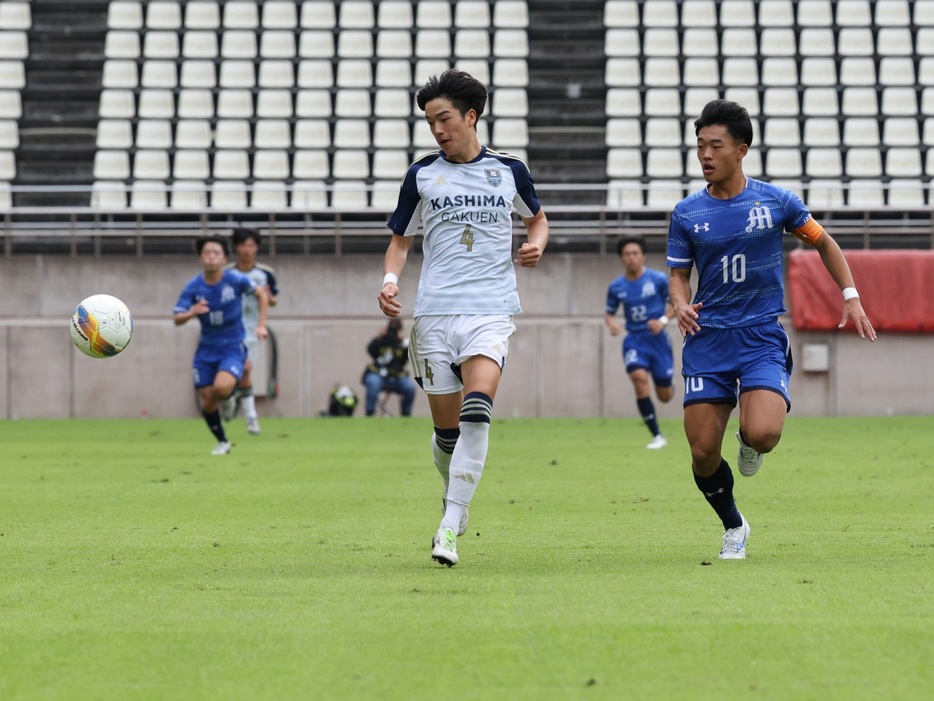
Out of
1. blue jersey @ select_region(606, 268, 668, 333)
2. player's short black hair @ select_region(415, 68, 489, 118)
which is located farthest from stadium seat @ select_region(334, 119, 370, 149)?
player's short black hair @ select_region(415, 68, 489, 118)

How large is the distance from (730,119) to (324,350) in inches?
643

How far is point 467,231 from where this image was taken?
701 cm

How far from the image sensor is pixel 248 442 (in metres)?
16.4

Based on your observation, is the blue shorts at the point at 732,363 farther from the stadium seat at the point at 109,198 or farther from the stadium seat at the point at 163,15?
the stadium seat at the point at 163,15

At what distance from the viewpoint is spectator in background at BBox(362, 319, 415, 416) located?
2159 centimetres

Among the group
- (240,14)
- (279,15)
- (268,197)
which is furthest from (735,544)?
(240,14)

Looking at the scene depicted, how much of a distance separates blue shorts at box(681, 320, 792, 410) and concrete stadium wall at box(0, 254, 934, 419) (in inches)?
611

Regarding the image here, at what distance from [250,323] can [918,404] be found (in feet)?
34.5

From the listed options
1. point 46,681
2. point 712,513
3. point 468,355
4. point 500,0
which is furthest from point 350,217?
point 46,681

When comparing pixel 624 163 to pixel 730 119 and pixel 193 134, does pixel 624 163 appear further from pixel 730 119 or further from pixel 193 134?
pixel 730 119

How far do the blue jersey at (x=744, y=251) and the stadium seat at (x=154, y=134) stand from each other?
1965 cm

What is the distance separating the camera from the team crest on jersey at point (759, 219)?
6.80 metres

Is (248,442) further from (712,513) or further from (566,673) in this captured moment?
(566,673)

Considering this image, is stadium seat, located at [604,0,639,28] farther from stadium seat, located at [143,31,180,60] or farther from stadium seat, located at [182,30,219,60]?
stadium seat, located at [143,31,180,60]
